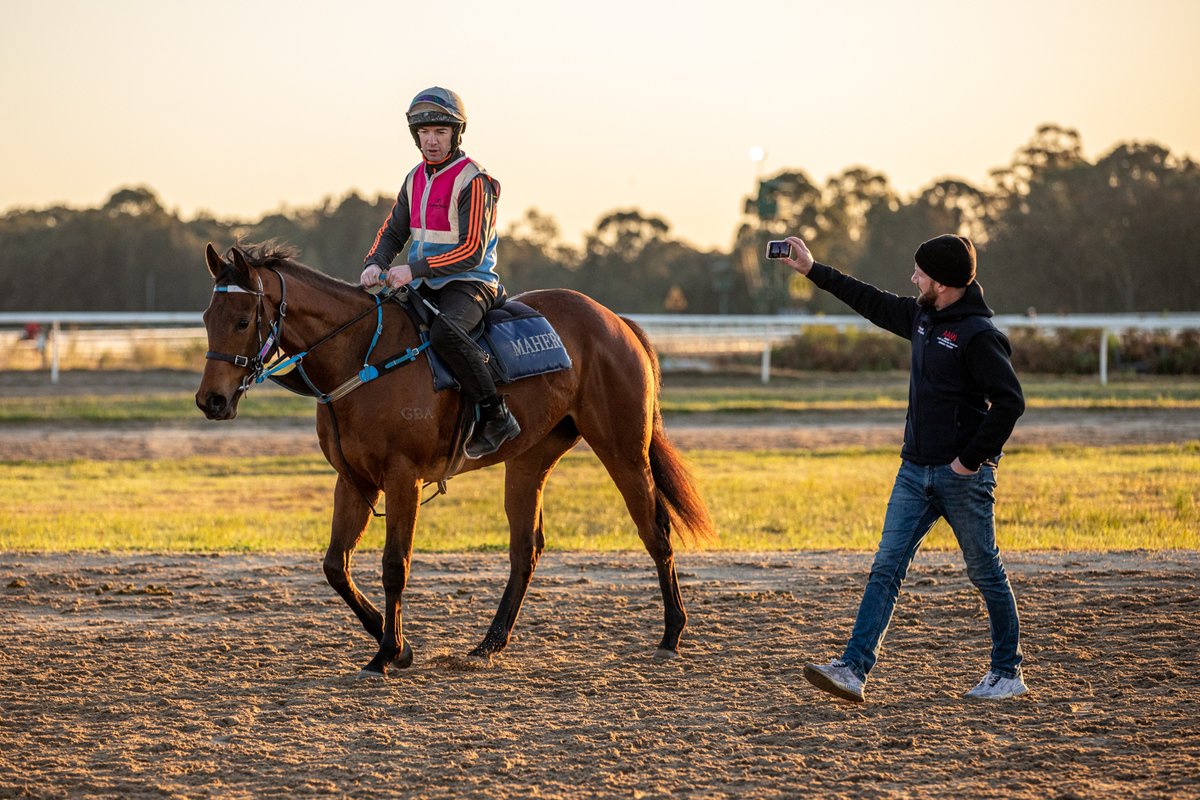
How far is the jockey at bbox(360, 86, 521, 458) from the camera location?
6602 millimetres

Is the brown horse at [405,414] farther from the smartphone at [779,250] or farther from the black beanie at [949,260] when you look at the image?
the black beanie at [949,260]

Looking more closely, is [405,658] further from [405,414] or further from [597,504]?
[597,504]

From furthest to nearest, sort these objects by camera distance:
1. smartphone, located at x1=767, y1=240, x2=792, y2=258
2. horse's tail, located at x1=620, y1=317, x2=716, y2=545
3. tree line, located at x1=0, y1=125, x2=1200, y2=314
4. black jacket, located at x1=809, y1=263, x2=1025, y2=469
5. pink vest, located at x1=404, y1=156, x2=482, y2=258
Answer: tree line, located at x1=0, y1=125, x2=1200, y2=314, horse's tail, located at x1=620, y1=317, x2=716, y2=545, pink vest, located at x1=404, y1=156, x2=482, y2=258, smartphone, located at x1=767, y1=240, x2=792, y2=258, black jacket, located at x1=809, y1=263, x2=1025, y2=469

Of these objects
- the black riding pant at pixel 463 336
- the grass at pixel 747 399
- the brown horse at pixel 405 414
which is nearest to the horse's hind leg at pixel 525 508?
the brown horse at pixel 405 414

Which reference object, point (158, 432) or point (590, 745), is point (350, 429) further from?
point (158, 432)

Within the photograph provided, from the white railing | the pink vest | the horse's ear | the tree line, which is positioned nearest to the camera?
the horse's ear

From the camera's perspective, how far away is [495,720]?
5.73m

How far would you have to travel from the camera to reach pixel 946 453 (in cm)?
564

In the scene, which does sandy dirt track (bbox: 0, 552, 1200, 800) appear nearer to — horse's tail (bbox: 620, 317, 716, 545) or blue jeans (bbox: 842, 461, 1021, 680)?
blue jeans (bbox: 842, 461, 1021, 680)

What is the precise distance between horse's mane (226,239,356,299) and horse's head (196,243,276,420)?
8cm

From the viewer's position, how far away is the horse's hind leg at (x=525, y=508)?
722cm

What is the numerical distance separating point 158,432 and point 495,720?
15452 millimetres

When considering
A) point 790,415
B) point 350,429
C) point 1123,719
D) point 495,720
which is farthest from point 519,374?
point 790,415

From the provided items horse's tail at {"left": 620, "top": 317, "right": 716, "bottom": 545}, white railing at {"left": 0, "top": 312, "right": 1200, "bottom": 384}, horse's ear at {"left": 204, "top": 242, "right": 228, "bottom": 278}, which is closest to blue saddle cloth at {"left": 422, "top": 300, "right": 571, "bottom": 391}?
horse's tail at {"left": 620, "top": 317, "right": 716, "bottom": 545}
